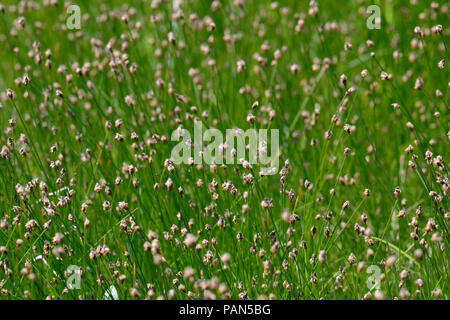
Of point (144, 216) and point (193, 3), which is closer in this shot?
point (144, 216)

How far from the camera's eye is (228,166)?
147 inches

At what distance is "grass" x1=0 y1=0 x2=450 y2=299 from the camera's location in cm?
315

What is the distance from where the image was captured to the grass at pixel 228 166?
3.15 m

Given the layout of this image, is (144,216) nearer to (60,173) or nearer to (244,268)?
(60,173)

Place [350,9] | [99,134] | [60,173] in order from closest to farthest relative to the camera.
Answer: [60,173] → [99,134] → [350,9]

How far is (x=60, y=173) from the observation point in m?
3.53

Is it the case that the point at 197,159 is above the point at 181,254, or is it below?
above

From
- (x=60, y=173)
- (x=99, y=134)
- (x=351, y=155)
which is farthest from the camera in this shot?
(x=99, y=134)

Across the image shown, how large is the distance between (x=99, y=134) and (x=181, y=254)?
1396 mm

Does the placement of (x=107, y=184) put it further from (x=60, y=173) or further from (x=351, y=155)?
(x=351, y=155)
